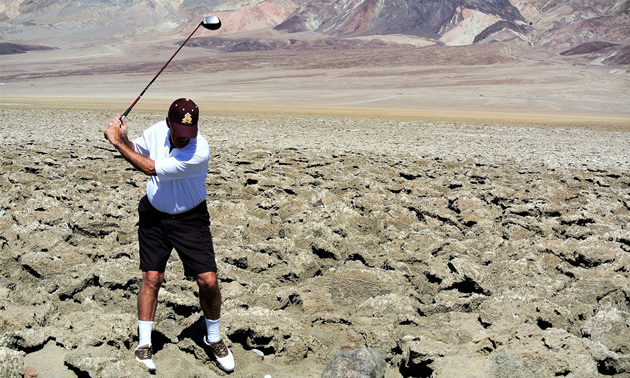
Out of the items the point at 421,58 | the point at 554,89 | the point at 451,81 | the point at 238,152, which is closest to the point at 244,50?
the point at 421,58

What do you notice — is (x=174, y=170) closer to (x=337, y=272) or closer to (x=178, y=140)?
(x=178, y=140)

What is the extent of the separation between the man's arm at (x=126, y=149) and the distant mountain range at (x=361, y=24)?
288ft

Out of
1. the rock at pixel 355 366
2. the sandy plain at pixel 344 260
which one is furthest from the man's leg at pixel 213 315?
the rock at pixel 355 366

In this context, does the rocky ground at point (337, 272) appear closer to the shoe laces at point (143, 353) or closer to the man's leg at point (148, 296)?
the shoe laces at point (143, 353)

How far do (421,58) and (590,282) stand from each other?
89242 mm

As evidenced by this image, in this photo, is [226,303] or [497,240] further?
[497,240]

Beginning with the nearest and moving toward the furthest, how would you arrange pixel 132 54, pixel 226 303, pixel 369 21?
1. pixel 226 303
2. pixel 132 54
3. pixel 369 21

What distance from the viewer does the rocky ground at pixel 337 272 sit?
3377 mm

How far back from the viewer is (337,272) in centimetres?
464

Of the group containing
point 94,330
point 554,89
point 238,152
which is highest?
point 94,330

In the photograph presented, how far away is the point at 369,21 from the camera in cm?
13800

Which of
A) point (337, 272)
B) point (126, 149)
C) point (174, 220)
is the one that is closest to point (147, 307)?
point (174, 220)

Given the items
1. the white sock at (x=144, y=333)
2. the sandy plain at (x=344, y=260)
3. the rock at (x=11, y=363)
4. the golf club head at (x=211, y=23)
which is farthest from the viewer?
the golf club head at (x=211, y=23)

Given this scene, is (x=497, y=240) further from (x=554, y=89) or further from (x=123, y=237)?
(x=554, y=89)
